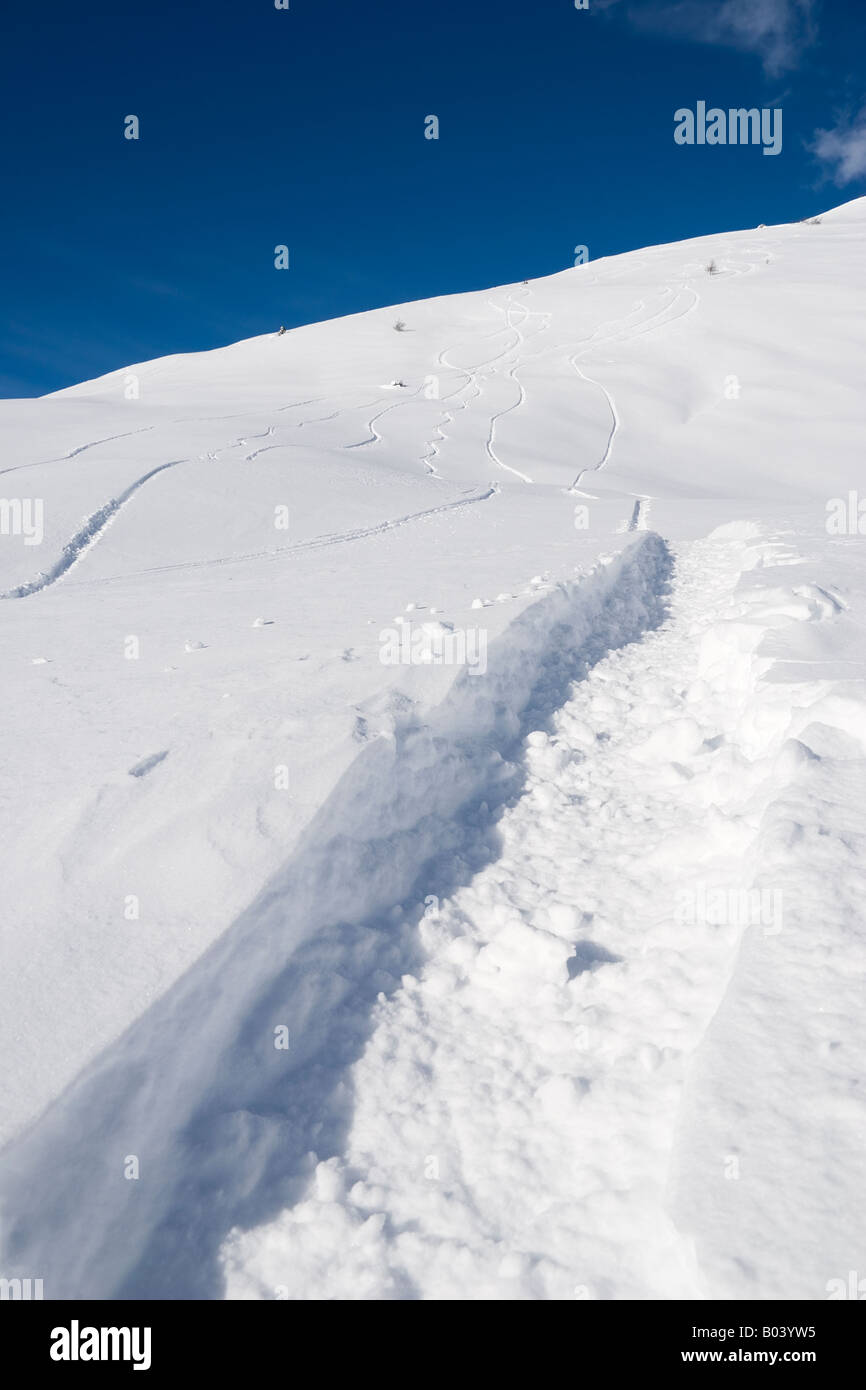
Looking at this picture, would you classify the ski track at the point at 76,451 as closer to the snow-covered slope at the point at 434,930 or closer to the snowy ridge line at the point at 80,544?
the snowy ridge line at the point at 80,544

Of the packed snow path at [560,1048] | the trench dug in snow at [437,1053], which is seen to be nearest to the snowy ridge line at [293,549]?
the trench dug in snow at [437,1053]

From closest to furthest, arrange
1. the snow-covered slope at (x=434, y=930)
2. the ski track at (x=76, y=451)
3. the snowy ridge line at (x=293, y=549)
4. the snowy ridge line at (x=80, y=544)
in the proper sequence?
1. the snow-covered slope at (x=434, y=930)
2. the snowy ridge line at (x=80, y=544)
3. the snowy ridge line at (x=293, y=549)
4. the ski track at (x=76, y=451)

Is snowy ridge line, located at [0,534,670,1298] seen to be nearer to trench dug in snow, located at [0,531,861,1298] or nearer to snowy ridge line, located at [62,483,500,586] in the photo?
trench dug in snow, located at [0,531,861,1298]

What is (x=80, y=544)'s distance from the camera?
27.9 feet

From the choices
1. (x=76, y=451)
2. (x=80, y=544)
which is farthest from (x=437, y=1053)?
(x=76, y=451)

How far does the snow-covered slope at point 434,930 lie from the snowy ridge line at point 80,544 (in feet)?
0.59

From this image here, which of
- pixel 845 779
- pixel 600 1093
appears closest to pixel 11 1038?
pixel 600 1093

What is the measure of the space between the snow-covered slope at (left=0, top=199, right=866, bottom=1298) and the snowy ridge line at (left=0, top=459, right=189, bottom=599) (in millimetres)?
180

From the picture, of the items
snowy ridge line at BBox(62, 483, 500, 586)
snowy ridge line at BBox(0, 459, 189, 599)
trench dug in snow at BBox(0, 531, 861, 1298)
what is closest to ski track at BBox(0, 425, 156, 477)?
snowy ridge line at BBox(0, 459, 189, 599)

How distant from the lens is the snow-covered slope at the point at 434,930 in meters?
2.15

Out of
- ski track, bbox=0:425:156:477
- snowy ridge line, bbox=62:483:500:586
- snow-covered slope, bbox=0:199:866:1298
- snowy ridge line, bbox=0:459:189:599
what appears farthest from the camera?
ski track, bbox=0:425:156:477

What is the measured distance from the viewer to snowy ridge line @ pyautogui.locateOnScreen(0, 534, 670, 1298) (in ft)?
7.14

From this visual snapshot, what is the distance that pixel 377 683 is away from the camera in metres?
4.43

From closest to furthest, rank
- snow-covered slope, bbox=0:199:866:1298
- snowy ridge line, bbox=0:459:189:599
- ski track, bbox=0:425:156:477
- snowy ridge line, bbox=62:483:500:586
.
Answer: snow-covered slope, bbox=0:199:866:1298, snowy ridge line, bbox=0:459:189:599, snowy ridge line, bbox=62:483:500:586, ski track, bbox=0:425:156:477
